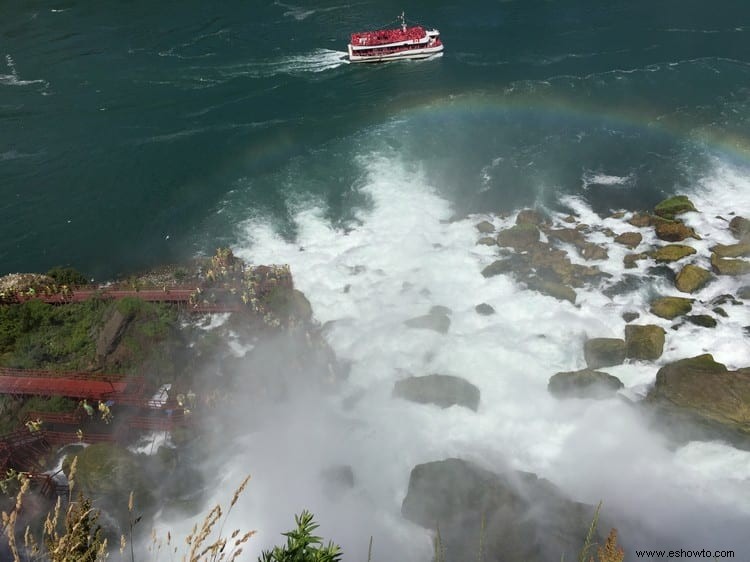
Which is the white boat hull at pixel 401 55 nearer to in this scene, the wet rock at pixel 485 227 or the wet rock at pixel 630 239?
the wet rock at pixel 485 227

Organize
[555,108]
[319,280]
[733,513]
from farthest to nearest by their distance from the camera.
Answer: [555,108] < [319,280] < [733,513]

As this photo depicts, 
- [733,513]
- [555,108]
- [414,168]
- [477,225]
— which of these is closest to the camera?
[733,513]

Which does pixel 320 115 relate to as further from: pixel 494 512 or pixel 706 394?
pixel 494 512

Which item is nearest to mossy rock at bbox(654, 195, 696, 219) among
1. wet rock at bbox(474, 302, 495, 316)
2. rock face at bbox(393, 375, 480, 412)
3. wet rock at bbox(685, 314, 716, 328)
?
wet rock at bbox(685, 314, 716, 328)

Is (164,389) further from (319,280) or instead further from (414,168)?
(414,168)

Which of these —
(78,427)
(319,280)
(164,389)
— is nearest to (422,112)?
(319,280)

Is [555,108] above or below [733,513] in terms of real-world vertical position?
above

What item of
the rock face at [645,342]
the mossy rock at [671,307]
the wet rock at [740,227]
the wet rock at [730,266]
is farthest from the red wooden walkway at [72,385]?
the wet rock at [740,227]
